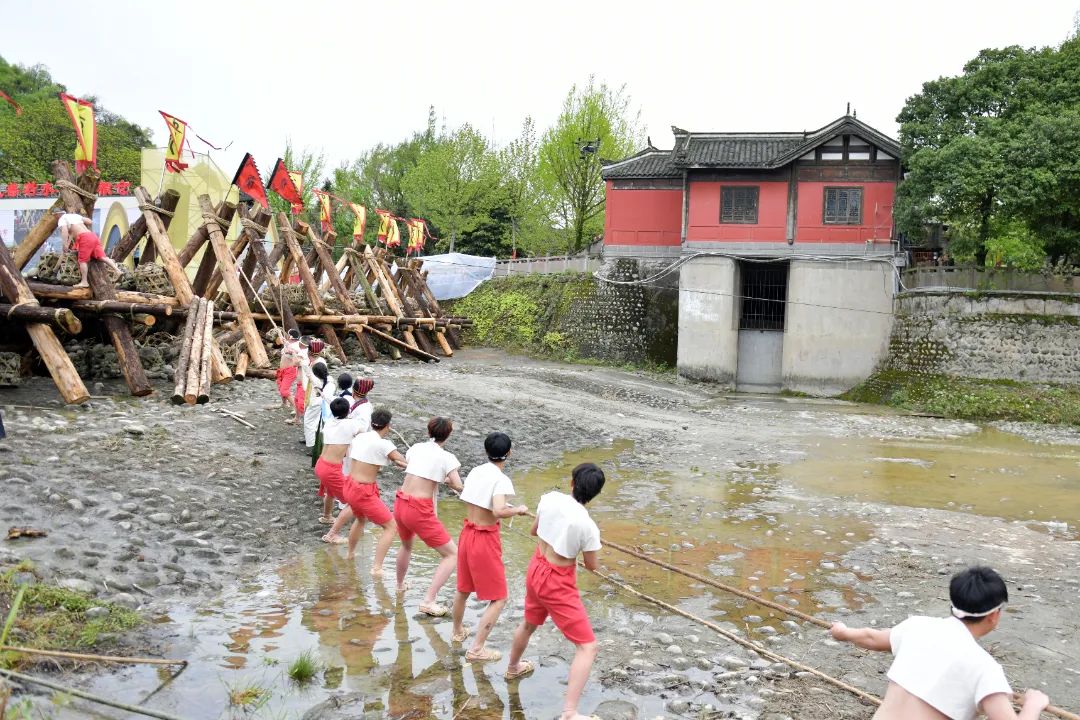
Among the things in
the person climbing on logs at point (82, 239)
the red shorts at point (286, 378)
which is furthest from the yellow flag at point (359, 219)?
the red shorts at point (286, 378)

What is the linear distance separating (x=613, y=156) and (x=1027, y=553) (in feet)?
96.9

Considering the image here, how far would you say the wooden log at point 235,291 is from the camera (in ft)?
49.7

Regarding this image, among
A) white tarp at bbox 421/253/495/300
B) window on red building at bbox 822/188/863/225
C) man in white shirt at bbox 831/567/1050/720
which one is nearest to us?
man in white shirt at bbox 831/567/1050/720

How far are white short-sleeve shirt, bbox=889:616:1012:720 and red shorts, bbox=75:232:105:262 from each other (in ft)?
41.6

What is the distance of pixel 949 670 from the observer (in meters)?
3.09

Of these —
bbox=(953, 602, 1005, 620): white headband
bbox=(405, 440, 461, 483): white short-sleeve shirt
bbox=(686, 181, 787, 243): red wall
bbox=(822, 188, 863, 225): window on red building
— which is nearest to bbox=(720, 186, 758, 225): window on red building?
bbox=(686, 181, 787, 243): red wall

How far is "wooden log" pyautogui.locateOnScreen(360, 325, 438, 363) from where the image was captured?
22.2 meters

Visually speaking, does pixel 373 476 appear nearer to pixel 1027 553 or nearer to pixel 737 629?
pixel 737 629

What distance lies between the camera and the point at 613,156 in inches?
1414

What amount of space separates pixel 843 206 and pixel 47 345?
23642 mm

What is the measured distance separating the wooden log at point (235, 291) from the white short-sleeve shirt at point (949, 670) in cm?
1369

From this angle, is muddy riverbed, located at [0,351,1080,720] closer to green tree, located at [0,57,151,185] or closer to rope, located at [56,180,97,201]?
rope, located at [56,180,97,201]

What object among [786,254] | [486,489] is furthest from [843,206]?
[486,489]

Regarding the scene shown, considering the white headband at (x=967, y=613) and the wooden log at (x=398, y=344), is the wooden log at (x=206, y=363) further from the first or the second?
the white headband at (x=967, y=613)
